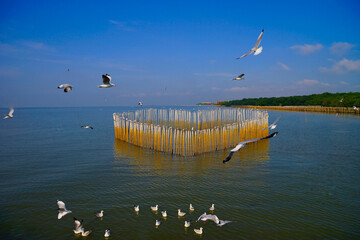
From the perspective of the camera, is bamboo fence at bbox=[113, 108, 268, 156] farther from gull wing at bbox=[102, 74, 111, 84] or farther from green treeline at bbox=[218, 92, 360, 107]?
green treeline at bbox=[218, 92, 360, 107]

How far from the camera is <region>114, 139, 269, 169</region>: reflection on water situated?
13.4m

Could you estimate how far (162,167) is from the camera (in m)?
12.9

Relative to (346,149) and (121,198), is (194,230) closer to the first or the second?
(121,198)

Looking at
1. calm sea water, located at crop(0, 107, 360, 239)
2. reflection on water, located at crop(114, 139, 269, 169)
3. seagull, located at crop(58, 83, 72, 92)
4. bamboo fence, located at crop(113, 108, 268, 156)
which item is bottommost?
calm sea water, located at crop(0, 107, 360, 239)

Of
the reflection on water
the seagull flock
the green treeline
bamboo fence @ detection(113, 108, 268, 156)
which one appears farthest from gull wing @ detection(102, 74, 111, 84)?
the green treeline

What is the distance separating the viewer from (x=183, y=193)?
9.38m

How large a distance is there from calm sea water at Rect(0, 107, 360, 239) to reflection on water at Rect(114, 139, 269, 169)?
6 centimetres

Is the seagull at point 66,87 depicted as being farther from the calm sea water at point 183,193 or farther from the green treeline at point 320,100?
the green treeline at point 320,100

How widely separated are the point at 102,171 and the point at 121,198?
4000 mm

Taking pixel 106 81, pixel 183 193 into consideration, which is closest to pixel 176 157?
pixel 183 193

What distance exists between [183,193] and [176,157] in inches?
215

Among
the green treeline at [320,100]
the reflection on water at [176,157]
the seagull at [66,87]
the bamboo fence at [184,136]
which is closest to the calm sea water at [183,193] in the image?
the reflection on water at [176,157]

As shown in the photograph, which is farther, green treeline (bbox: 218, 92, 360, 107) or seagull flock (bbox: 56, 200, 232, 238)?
green treeline (bbox: 218, 92, 360, 107)

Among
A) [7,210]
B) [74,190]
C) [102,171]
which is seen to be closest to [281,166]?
[102,171]
